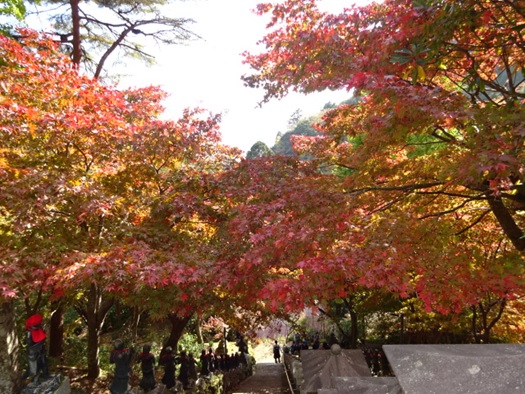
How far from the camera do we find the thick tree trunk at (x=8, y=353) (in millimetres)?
6307

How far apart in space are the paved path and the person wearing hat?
733 cm

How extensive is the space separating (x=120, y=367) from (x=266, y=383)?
8954 mm

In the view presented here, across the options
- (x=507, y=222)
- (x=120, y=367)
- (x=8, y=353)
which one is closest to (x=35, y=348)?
(x=8, y=353)

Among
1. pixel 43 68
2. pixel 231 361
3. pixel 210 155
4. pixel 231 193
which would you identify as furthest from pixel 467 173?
pixel 231 361

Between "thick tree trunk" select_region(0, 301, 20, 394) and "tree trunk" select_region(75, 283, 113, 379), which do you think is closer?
"thick tree trunk" select_region(0, 301, 20, 394)

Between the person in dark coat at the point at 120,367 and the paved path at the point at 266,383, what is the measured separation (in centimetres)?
655

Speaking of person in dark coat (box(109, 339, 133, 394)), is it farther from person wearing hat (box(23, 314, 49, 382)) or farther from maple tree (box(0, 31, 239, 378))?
person wearing hat (box(23, 314, 49, 382))

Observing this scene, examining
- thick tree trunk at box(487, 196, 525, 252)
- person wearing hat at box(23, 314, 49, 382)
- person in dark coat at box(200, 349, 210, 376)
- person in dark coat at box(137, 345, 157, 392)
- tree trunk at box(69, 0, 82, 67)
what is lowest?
person in dark coat at box(200, 349, 210, 376)

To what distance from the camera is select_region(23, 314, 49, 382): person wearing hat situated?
6.24 meters

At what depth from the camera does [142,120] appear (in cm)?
993

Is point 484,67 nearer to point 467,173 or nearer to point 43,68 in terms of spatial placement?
point 467,173

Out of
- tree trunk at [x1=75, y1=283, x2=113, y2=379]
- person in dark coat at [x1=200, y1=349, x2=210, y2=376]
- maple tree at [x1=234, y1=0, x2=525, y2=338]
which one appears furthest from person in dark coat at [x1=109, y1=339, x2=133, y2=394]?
person in dark coat at [x1=200, y1=349, x2=210, y2=376]

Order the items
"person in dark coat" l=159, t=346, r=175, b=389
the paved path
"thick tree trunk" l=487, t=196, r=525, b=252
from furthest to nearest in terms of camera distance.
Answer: the paved path, "person in dark coat" l=159, t=346, r=175, b=389, "thick tree trunk" l=487, t=196, r=525, b=252

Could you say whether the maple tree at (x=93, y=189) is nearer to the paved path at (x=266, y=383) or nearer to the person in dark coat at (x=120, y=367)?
the person in dark coat at (x=120, y=367)
